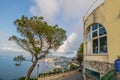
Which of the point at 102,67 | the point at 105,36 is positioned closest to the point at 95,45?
the point at 105,36

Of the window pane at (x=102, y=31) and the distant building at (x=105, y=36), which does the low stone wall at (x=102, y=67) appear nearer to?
the distant building at (x=105, y=36)

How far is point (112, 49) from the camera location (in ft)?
36.9

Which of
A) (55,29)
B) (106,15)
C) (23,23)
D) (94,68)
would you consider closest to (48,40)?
(55,29)

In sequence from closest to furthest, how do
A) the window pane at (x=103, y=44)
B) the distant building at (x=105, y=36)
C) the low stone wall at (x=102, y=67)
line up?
the distant building at (x=105, y=36) → the low stone wall at (x=102, y=67) → the window pane at (x=103, y=44)

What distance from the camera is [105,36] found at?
Result: 496 inches

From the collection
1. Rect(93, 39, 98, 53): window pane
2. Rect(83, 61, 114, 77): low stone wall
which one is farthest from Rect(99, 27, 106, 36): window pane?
Rect(83, 61, 114, 77): low stone wall

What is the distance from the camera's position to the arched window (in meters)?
12.9

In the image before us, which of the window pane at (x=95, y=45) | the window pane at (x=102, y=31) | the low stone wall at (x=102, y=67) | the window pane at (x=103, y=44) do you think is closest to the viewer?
the low stone wall at (x=102, y=67)

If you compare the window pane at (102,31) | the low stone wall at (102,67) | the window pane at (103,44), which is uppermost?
the window pane at (102,31)

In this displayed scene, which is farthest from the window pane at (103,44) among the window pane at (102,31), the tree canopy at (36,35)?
the tree canopy at (36,35)

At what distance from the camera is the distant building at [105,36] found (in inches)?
428

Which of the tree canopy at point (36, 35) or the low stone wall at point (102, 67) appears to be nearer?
the low stone wall at point (102, 67)

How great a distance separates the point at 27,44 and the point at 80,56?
19.2 m

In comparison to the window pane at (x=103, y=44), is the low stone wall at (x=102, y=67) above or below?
below
